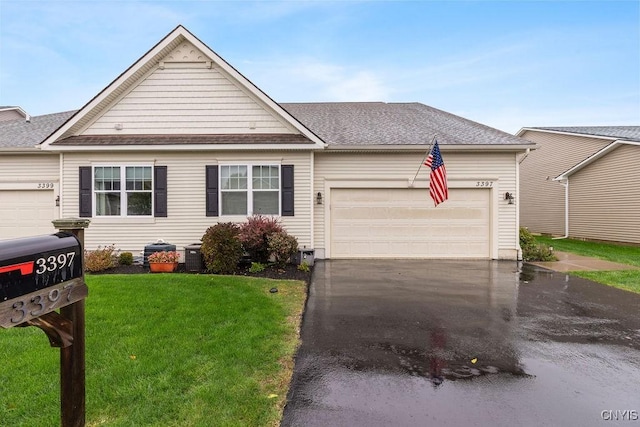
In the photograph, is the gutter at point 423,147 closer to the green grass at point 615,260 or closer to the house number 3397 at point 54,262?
the green grass at point 615,260

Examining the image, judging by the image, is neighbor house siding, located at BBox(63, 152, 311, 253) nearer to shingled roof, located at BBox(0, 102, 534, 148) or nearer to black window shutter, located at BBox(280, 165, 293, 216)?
black window shutter, located at BBox(280, 165, 293, 216)

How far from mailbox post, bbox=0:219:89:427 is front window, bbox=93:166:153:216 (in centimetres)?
852

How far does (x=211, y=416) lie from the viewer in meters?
2.71

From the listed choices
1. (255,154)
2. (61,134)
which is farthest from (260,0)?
(61,134)

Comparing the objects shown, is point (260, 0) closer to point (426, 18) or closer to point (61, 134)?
point (426, 18)

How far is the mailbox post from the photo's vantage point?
6.03 ft

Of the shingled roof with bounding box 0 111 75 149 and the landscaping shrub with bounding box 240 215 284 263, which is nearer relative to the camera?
the landscaping shrub with bounding box 240 215 284 263

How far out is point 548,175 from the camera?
20750 mm

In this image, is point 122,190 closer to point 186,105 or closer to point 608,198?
point 186,105

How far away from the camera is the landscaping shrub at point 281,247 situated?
29.5 feet

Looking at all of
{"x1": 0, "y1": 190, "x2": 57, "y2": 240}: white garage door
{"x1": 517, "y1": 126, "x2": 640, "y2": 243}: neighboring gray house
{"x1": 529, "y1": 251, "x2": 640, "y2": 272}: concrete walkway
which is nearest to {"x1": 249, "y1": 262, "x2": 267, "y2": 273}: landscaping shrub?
{"x1": 0, "y1": 190, "x2": 57, "y2": 240}: white garage door

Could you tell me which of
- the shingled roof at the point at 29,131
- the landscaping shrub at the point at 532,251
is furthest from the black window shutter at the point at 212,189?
the landscaping shrub at the point at 532,251

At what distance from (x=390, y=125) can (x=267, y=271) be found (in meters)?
7.41

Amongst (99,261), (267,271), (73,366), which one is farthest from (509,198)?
(99,261)
